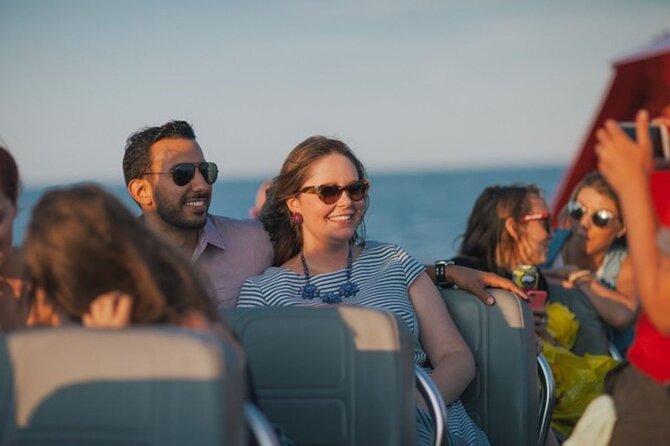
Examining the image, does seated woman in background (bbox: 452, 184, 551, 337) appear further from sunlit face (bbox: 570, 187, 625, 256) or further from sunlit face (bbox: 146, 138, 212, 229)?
sunlit face (bbox: 146, 138, 212, 229)

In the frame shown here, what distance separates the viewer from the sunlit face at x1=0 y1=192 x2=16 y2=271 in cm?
365

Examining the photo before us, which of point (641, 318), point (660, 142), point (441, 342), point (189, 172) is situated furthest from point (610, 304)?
point (660, 142)

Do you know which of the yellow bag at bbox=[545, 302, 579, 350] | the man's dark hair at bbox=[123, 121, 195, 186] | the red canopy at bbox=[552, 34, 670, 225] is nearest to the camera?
the man's dark hair at bbox=[123, 121, 195, 186]

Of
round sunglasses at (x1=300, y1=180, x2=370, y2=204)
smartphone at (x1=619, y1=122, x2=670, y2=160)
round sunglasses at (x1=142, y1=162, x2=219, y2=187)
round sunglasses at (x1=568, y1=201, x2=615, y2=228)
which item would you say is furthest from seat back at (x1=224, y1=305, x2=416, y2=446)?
smartphone at (x1=619, y1=122, x2=670, y2=160)

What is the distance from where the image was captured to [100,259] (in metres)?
2.65

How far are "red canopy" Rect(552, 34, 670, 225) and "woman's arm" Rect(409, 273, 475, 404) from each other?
6.18 meters

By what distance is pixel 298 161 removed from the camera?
15.0ft

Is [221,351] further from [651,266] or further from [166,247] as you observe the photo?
[651,266]

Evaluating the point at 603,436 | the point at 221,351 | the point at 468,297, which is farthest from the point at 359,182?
the point at 221,351

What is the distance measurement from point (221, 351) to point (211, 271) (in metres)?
2.19

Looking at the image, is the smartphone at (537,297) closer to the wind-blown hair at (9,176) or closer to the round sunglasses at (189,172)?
the round sunglasses at (189,172)

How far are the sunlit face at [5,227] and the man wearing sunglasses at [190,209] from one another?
1007 millimetres

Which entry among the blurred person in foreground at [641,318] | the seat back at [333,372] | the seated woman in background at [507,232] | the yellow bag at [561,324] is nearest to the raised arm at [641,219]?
the blurred person in foreground at [641,318]

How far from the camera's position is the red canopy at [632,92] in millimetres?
10242
